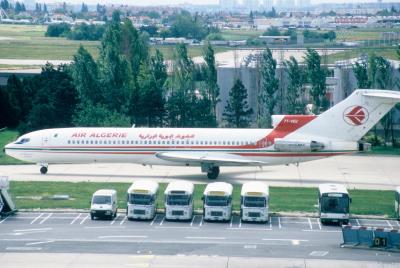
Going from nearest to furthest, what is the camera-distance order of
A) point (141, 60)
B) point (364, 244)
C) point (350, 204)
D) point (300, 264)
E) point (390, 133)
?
point (300, 264) < point (364, 244) < point (350, 204) < point (390, 133) < point (141, 60)

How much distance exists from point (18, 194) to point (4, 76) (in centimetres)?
6675

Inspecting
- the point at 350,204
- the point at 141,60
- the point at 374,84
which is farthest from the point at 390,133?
the point at 350,204

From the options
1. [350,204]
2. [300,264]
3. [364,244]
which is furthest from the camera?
[350,204]

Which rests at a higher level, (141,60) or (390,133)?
(141,60)

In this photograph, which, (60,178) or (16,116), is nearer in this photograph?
(60,178)

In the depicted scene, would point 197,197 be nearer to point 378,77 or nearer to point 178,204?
point 178,204

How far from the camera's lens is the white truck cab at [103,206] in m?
60.1

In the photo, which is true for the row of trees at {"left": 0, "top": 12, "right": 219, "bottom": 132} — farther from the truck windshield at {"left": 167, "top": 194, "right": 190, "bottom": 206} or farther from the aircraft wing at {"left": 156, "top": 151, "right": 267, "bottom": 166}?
the truck windshield at {"left": 167, "top": 194, "right": 190, "bottom": 206}

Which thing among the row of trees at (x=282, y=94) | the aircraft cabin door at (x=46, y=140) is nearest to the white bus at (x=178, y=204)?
the aircraft cabin door at (x=46, y=140)

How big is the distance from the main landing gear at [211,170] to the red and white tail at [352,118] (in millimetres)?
6658

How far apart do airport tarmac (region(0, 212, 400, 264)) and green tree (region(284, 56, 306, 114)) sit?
143ft

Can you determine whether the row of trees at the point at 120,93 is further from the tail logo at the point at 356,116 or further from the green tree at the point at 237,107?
the tail logo at the point at 356,116

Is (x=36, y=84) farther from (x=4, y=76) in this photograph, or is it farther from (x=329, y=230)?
(x=329, y=230)

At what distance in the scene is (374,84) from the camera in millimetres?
103875
